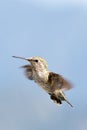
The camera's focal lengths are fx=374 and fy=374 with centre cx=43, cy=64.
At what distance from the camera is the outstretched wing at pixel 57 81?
17.6 ft

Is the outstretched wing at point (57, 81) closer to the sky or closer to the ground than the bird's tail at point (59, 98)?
closer to the sky

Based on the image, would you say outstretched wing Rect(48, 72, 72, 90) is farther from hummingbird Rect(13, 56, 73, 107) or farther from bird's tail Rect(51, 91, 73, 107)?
bird's tail Rect(51, 91, 73, 107)

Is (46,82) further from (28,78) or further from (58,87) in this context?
(28,78)

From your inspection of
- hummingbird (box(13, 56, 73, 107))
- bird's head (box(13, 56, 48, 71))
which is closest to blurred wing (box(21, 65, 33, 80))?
hummingbird (box(13, 56, 73, 107))

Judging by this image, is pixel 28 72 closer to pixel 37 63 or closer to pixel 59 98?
pixel 59 98

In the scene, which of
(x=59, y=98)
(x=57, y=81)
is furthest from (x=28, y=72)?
(x=57, y=81)

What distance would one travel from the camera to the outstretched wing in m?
5.37

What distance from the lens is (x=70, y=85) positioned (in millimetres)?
5297

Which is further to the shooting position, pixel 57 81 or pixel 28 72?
pixel 28 72

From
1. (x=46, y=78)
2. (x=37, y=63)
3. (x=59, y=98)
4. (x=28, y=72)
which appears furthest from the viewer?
(x=28, y=72)

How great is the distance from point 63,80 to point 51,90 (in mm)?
251

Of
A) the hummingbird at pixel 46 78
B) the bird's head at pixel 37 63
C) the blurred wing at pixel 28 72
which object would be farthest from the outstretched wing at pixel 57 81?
the blurred wing at pixel 28 72

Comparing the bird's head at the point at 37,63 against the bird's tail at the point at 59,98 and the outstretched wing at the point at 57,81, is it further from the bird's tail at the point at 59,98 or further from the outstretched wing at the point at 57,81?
the bird's tail at the point at 59,98

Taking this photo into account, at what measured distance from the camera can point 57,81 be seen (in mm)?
5508
